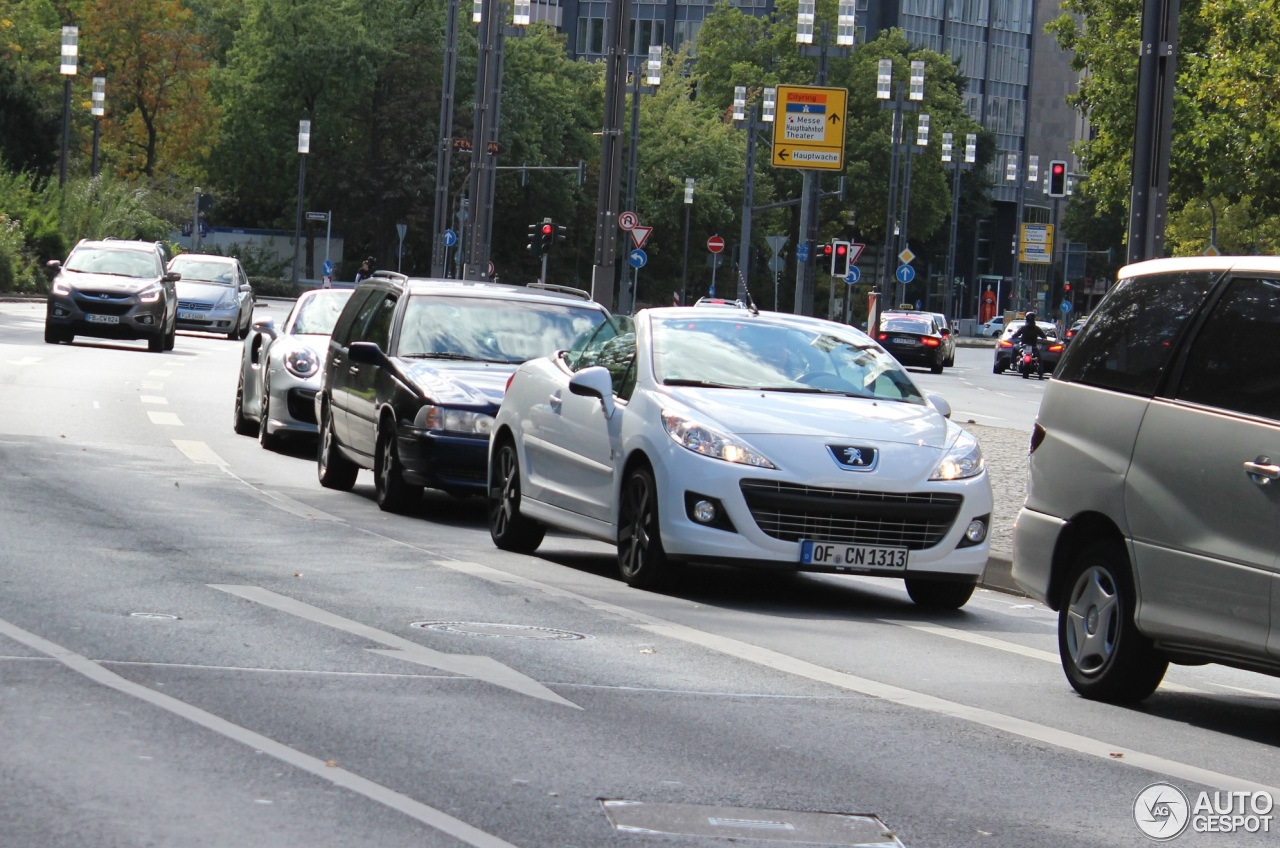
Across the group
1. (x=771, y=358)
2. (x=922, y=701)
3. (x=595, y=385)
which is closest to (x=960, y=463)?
(x=771, y=358)

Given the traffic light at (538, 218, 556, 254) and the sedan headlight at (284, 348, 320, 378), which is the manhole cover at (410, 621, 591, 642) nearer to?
the sedan headlight at (284, 348, 320, 378)

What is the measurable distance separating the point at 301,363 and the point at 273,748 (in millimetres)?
13757

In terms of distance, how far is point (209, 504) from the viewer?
15656 millimetres

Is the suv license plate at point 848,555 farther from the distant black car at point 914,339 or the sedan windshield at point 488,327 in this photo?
the distant black car at point 914,339

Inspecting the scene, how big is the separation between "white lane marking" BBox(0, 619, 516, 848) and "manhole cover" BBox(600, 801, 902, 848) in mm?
455

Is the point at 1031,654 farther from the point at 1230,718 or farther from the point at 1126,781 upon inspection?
the point at 1126,781

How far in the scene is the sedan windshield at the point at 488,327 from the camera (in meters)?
16.7

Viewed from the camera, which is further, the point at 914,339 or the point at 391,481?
the point at 914,339

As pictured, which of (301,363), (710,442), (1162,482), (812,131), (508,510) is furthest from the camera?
(812,131)

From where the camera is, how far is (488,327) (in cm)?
1695

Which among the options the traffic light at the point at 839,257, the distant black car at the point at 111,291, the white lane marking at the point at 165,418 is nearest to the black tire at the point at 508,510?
the white lane marking at the point at 165,418

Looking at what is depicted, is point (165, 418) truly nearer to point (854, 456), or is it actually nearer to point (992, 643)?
point (854, 456)

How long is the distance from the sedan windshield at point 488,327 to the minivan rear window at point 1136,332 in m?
7.36

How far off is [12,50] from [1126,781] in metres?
76.7
